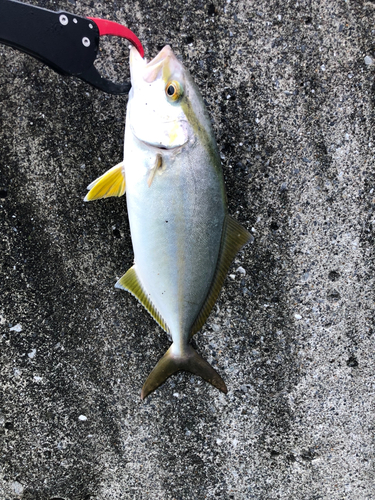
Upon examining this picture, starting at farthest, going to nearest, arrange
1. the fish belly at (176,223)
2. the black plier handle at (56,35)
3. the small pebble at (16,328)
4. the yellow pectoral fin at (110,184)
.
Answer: the small pebble at (16,328) → the yellow pectoral fin at (110,184) → the fish belly at (176,223) → the black plier handle at (56,35)

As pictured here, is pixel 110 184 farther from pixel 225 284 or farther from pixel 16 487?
pixel 16 487

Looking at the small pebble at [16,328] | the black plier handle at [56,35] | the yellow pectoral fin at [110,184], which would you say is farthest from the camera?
the small pebble at [16,328]

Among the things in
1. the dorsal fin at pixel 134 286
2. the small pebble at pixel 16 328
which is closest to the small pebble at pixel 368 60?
the dorsal fin at pixel 134 286

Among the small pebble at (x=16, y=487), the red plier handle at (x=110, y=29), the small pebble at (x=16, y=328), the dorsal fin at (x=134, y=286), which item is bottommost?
the small pebble at (x=16, y=487)

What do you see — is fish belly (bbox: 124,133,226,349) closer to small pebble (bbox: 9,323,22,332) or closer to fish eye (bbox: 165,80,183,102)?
fish eye (bbox: 165,80,183,102)

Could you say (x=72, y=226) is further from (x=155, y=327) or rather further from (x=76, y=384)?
(x=76, y=384)

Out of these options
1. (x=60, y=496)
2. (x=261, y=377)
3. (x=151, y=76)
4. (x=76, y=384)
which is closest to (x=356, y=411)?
(x=261, y=377)

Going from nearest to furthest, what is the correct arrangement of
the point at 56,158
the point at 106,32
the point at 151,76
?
the point at 151,76, the point at 106,32, the point at 56,158

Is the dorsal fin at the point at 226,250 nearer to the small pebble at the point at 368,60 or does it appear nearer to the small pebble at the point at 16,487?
the small pebble at the point at 368,60
